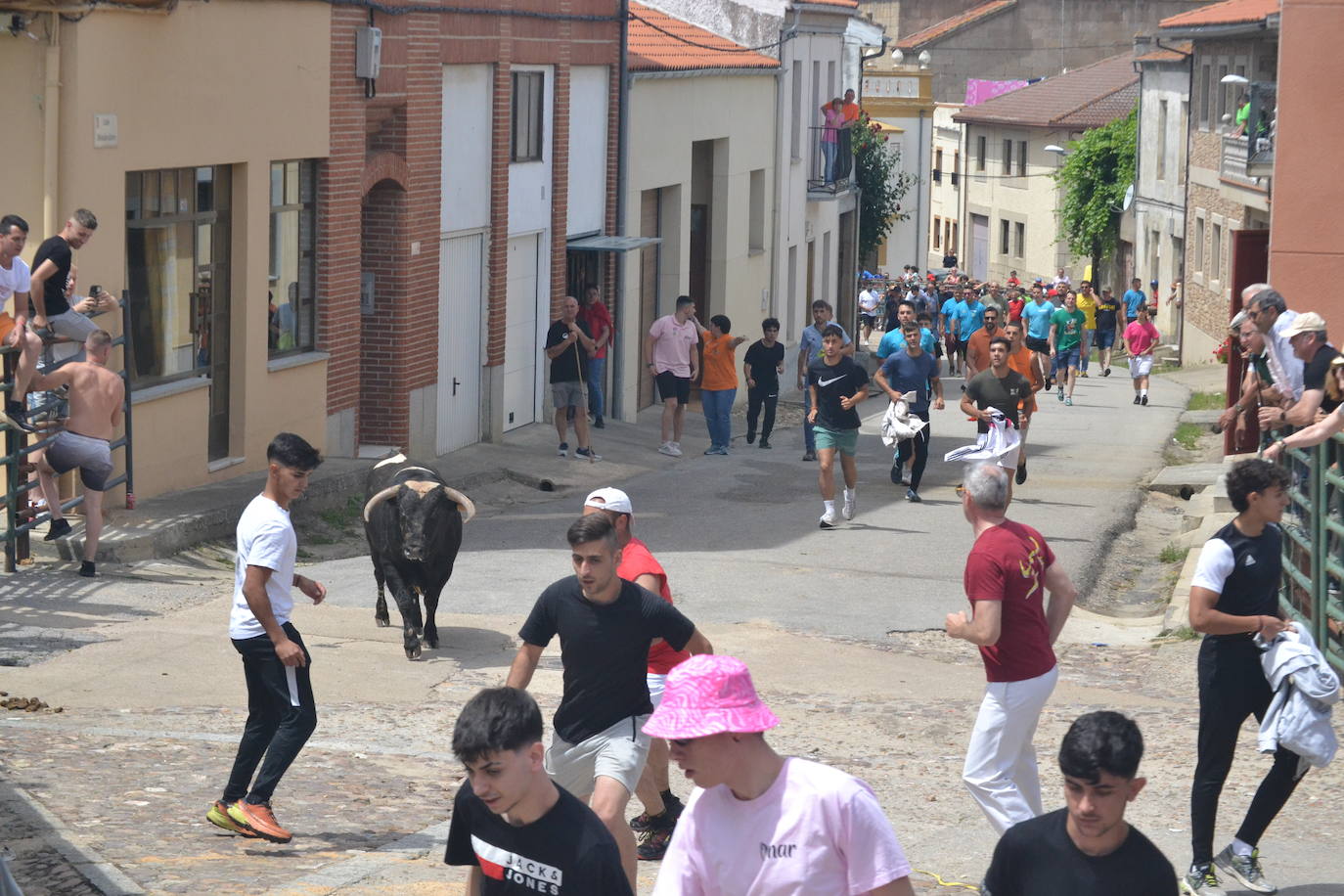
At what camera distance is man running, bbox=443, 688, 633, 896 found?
4355 millimetres

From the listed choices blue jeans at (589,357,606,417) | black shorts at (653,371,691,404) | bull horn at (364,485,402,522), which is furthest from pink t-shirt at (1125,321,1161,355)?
bull horn at (364,485,402,522)

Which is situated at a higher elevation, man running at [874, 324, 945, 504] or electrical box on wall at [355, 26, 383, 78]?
electrical box on wall at [355, 26, 383, 78]

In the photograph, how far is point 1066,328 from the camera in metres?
31.0

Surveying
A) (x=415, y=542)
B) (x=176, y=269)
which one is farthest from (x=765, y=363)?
(x=415, y=542)

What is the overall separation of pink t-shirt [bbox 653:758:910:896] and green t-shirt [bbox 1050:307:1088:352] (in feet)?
89.4

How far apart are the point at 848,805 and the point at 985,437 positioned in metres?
11.9

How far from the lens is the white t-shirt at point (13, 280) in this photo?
489 inches

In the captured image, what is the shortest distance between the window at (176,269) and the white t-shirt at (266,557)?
23.9 feet

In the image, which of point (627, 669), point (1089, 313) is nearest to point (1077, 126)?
point (1089, 313)

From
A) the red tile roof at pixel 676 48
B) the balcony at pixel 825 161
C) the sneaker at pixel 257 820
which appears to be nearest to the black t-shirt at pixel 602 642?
the sneaker at pixel 257 820

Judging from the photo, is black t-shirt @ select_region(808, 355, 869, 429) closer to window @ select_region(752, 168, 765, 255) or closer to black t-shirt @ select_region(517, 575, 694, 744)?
black t-shirt @ select_region(517, 575, 694, 744)

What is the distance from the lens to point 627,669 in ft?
21.7

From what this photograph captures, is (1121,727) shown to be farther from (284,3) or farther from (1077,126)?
(1077,126)

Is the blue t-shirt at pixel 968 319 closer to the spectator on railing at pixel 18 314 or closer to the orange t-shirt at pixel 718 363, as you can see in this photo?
the orange t-shirt at pixel 718 363
